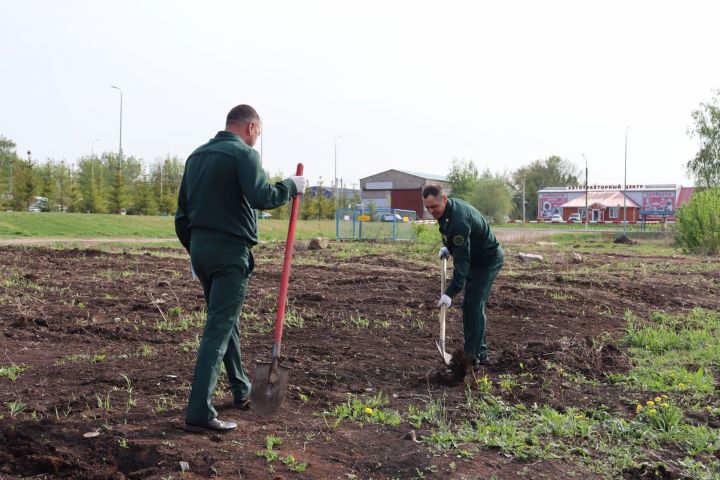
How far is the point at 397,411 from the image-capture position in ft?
15.4

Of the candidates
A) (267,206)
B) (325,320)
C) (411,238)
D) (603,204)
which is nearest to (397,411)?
(267,206)

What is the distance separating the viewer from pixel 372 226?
2891cm

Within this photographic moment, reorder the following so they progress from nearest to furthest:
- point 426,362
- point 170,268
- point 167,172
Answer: point 426,362
point 170,268
point 167,172

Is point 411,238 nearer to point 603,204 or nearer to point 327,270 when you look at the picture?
point 327,270

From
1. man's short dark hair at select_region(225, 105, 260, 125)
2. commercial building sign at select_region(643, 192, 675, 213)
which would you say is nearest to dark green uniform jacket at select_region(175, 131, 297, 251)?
man's short dark hair at select_region(225, 105, 260, 125)

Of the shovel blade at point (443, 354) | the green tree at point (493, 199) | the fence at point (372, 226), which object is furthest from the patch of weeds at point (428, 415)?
the green tree at point (493, 199)

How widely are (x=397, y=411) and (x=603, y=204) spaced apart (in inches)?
2996

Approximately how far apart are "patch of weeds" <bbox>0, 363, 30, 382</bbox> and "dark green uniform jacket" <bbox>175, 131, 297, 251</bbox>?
2.33 m

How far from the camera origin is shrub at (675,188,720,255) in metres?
24.5

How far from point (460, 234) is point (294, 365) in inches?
73.8

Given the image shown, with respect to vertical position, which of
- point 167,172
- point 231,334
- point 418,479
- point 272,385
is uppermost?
point 167,172

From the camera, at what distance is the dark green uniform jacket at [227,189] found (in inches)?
161

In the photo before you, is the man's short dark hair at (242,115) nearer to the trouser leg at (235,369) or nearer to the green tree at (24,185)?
the trouser leg at (235,369)

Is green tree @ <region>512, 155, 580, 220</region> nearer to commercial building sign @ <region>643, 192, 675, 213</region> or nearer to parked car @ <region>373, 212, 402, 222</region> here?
commercial building sign @ <region>643, 192, 675, 213</region>
